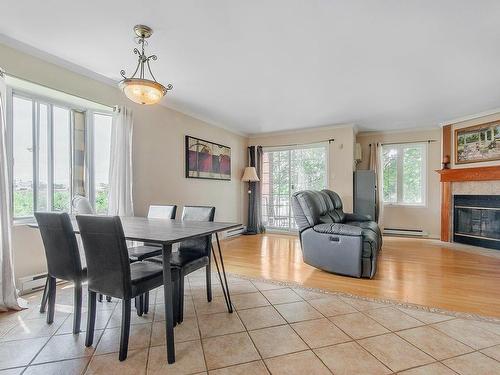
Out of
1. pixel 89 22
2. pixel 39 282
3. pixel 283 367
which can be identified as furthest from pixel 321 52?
pixel 39 282

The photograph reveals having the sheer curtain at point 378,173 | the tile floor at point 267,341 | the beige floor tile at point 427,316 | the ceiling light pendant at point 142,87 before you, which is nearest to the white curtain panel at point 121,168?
the tile floor at point 267,341

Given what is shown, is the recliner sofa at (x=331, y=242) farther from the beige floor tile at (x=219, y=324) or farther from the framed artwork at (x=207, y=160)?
the framed artwork at (x=207, y=160)

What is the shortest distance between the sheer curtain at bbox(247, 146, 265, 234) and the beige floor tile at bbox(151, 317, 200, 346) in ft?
13.3

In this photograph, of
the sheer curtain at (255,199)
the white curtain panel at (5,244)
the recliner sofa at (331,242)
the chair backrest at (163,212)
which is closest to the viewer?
the white curtain panel at (5,244)

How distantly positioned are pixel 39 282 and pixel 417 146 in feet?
21.9

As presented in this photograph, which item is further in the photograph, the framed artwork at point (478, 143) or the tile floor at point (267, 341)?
the framed artwork at point (478, 143)

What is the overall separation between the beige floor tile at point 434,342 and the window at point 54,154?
11.5 ft

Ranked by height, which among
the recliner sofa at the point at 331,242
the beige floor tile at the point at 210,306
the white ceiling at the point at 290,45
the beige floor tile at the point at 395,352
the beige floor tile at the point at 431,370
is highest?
the white ceiling at the point at 290,45

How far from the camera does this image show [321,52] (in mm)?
2533

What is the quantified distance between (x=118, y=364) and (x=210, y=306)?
89cm

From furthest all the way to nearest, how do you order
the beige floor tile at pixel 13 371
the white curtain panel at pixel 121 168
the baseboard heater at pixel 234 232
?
1. the baseboard heater at pixel 234 232
2. the white curtain panel at pixel 121 168
3. the beige floor tile at pixel 13 371

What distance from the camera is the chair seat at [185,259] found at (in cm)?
202

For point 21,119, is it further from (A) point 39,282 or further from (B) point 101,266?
(B) point 101,266

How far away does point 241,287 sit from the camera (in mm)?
2760
